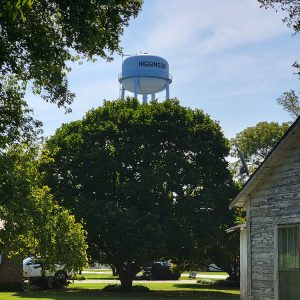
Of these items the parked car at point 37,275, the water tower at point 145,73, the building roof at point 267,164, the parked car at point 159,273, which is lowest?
the parked car at point 159,273

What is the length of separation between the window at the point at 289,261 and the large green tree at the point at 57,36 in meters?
7.40

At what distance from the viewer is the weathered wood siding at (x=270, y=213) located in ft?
46.4

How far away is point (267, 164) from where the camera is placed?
579 inches

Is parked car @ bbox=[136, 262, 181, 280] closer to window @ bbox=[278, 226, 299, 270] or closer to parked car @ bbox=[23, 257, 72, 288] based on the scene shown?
parked car @ bbox=[23, 257, 72, 288]

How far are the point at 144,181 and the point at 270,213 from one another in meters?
19.8

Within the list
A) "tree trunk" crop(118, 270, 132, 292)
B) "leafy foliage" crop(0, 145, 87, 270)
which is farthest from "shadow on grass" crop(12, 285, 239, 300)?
"leafy foliage" crop(0, 145, 87, 270)

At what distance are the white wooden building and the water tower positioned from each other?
5115cm

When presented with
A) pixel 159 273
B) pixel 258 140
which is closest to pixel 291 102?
pixel 159 273

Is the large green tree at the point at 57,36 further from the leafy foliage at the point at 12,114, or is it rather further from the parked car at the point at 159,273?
the parked car at the point at 159,273

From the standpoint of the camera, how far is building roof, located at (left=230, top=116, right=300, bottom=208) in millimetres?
13922

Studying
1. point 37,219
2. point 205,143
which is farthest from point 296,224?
point 205,143

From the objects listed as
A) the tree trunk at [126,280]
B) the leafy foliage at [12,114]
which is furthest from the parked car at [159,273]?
the leafy foliage at [12,114]

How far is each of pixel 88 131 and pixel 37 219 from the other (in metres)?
17.3

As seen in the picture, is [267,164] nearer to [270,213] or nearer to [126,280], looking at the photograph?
[270,213]
